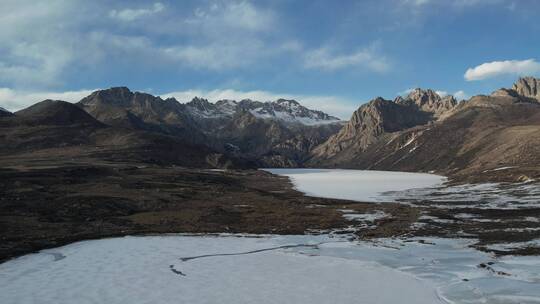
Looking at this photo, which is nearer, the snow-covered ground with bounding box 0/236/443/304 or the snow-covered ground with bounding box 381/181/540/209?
the snow-covered ground with bounding box 0/236/443/304

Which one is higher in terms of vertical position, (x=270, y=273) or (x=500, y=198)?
(x=500, y=198)

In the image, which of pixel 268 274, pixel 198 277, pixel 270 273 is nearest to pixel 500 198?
pixel 270 273

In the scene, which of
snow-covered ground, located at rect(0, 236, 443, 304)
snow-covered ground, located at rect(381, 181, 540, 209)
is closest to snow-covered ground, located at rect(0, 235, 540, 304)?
snow-covered ground, located at rect(0, 236, 443, 304)

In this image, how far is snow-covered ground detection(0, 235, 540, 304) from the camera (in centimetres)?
2614

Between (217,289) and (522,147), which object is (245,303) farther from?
(522,147)

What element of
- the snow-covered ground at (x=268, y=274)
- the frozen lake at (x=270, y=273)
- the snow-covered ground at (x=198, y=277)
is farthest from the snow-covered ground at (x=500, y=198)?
the snow-covered ground at (x=198, y=277)

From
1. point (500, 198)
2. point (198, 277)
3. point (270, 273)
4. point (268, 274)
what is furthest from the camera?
point (500, 198)

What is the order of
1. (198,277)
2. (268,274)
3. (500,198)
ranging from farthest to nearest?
1. (500,198)
2. (268,274)
3. (198,277)

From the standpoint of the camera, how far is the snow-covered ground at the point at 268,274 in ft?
85.8

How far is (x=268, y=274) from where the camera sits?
32.1m

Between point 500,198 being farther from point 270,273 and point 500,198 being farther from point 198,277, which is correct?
point 198,277

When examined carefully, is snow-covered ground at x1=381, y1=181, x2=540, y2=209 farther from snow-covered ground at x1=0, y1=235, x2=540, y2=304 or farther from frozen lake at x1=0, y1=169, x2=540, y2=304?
snow-covered ground at x1=0, y1=235, x2=540, y2=304

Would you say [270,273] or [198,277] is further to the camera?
[270,273]

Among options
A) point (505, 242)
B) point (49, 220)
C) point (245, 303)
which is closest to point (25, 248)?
point (49, 220)
